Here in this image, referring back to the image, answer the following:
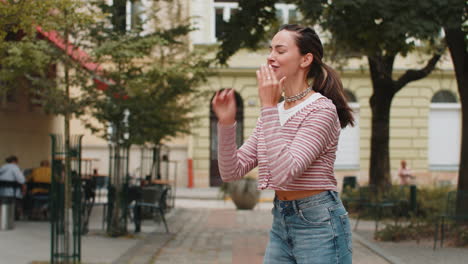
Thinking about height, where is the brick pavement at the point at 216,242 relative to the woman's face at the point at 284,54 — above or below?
→ below

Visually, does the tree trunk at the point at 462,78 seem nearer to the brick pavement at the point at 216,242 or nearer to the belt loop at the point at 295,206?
the brick pavement at the point at 216,242

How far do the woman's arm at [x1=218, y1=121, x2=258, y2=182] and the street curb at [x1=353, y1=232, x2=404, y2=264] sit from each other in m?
7.13

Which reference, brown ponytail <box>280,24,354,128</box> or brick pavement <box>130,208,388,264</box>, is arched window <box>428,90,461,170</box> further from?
brown ponytail <box>280,24,354,128</box>

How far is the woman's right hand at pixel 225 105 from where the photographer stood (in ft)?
9.62

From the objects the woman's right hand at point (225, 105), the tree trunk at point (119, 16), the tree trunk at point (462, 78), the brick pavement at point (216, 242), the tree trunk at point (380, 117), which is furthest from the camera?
the tree trunk at point (380, 117)

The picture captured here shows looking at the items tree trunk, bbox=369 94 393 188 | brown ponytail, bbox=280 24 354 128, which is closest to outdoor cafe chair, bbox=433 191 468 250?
tree trunk, bbox=369 94 393 188

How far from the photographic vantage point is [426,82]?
3155 cm

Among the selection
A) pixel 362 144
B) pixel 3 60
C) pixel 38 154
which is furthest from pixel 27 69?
pixel 362 144

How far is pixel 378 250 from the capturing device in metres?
11.2

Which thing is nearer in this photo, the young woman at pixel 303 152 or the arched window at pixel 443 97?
the young woman at pixel 303 152

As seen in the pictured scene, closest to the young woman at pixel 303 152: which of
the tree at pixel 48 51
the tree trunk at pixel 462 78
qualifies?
the tree at pixel 48 51

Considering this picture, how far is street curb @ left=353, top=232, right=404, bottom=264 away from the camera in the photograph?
397 inches

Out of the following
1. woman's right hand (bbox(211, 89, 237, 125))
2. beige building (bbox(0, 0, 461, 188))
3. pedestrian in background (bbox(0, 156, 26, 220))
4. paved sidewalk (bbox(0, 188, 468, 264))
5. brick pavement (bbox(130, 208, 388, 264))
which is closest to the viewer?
woman's right hand (bbox(211, 89, 237, 125))

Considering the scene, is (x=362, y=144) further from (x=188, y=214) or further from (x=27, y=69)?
(x=27, y=69)
